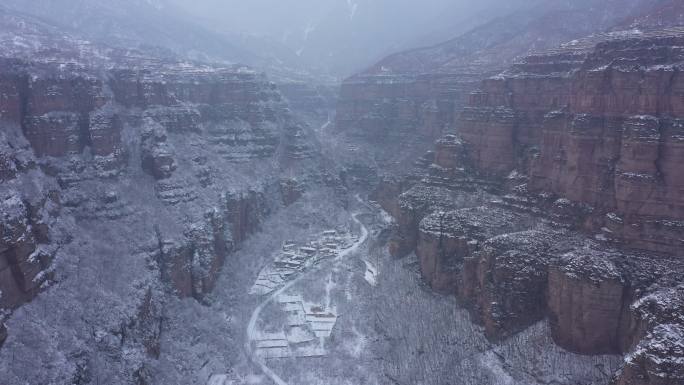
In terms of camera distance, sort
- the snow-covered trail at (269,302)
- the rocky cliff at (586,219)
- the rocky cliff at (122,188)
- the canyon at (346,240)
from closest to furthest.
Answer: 1. the rocky cliff at (122,188)
2. the canyon at (346,240)
3. the rocky cliff at (586,219)
4. the snow-covered trail at (269,302)

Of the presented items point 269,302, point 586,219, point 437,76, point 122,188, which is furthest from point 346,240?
point 437,76

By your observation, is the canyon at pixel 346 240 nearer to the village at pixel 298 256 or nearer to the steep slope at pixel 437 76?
the village at pixel 298 256

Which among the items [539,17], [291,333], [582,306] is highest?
[539,17]

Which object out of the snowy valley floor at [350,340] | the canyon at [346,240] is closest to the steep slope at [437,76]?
the canyon at [346,240]

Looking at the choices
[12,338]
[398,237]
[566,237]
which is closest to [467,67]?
[398,237]

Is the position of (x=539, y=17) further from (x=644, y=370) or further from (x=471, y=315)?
(x=644, y=370)

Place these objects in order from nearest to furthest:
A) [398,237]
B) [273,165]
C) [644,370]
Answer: [644,370] → [398,237] → [273,165]

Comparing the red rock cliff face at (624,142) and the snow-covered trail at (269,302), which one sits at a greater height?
the red rock cliff face at (624,142)
